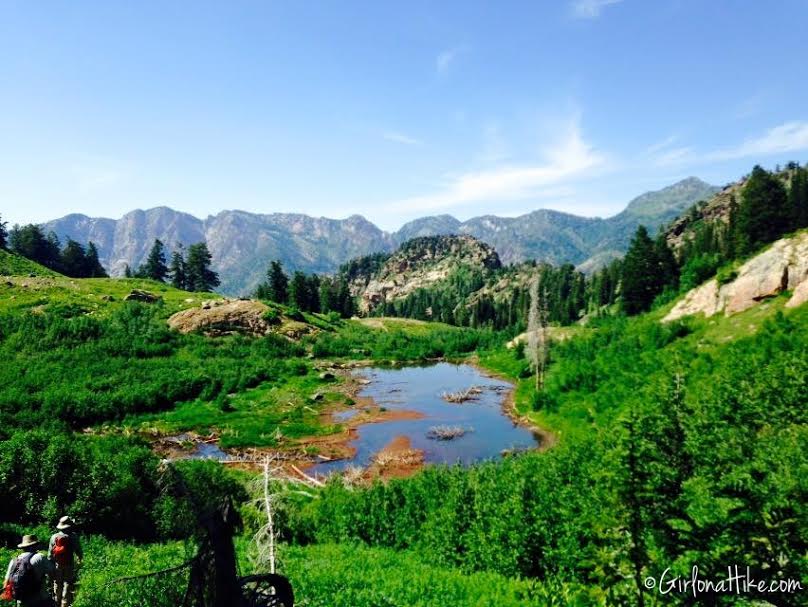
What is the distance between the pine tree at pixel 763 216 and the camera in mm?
67438

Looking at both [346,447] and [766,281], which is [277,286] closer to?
[346,447]

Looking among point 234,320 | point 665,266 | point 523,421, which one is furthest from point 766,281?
point 234,320

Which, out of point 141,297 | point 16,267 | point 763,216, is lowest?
point 141,297

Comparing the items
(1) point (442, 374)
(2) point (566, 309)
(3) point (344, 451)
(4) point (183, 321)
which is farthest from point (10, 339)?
(2) point (566, 309)

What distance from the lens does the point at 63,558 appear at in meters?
13.0

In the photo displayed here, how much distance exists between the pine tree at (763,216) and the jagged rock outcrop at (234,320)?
256 ft

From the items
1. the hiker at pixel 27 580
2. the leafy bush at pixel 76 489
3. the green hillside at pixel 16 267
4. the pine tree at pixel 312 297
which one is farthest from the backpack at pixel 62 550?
the pine tree at pixel 312 297

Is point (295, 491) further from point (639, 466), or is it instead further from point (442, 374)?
point (442, 374)

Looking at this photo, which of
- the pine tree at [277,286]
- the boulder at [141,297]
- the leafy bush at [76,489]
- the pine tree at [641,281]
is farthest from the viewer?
the pine tree at [277,286]

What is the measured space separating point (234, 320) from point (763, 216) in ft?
285

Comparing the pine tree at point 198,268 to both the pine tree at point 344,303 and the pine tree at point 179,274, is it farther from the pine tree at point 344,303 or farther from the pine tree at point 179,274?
the pine tree at point 344,303

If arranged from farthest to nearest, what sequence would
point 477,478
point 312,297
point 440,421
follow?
point 312,297 < point 440,421 < point 477,478

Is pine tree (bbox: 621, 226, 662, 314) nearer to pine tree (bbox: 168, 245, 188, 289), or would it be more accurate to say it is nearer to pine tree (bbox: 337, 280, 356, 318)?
pine tree (bbox: 337, 280, 356, 318)

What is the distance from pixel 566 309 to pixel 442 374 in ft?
206
